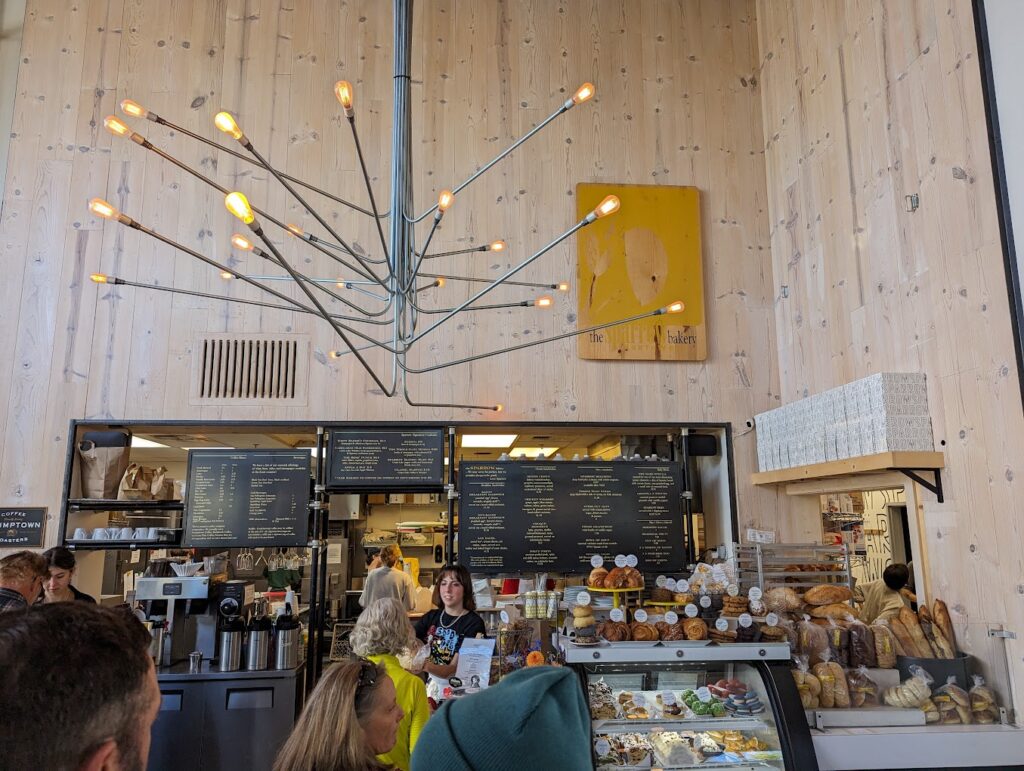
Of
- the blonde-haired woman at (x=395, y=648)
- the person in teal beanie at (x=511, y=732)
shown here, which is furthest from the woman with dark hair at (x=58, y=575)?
the person in teal beanie at (x=511, y=732)

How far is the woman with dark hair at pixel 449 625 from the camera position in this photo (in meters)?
3.46

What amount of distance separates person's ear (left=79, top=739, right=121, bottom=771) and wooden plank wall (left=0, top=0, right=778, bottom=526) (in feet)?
14.1

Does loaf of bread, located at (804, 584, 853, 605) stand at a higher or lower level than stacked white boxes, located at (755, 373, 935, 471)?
lower

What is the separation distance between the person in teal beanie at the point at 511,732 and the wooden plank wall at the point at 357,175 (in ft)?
13.8

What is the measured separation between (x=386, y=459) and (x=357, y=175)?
208cm

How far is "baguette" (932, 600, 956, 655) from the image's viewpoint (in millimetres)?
3365

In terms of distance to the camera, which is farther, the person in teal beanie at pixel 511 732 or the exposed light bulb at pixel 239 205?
the exposed light bulb at pixel 239 205

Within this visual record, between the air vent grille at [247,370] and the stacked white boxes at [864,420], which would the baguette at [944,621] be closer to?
the stacked white boxes at [864,420]

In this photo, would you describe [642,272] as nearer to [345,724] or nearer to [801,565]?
[801,565]

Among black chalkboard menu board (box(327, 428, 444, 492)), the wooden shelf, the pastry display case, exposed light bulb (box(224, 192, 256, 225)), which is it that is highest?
exposed light bulb (box(224, 192, 256, 225))

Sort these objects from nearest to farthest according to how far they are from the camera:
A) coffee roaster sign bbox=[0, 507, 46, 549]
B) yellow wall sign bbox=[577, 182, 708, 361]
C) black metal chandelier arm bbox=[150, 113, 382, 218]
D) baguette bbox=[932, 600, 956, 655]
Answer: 1. black metal chandelier arm bbox=[150, 113, 382, 218]
2. baguette bbox=[932, 600, 956, 655]
3. coffee roaster sign bbox=[0, 507, 46, 549]
4. yellow wall sign bbox=[577, 182, 708, 361]

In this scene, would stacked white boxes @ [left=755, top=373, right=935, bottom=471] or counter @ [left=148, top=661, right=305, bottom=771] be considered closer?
stacked white boxes @ [left=755, top=373, right=935, bottom=471]

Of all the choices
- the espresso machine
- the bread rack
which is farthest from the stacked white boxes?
the espresso machine

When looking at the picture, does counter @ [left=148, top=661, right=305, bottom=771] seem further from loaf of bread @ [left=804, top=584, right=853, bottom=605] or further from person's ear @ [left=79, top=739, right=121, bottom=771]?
person's ear @ [left=79, top=739, right=121, bottom=771]
